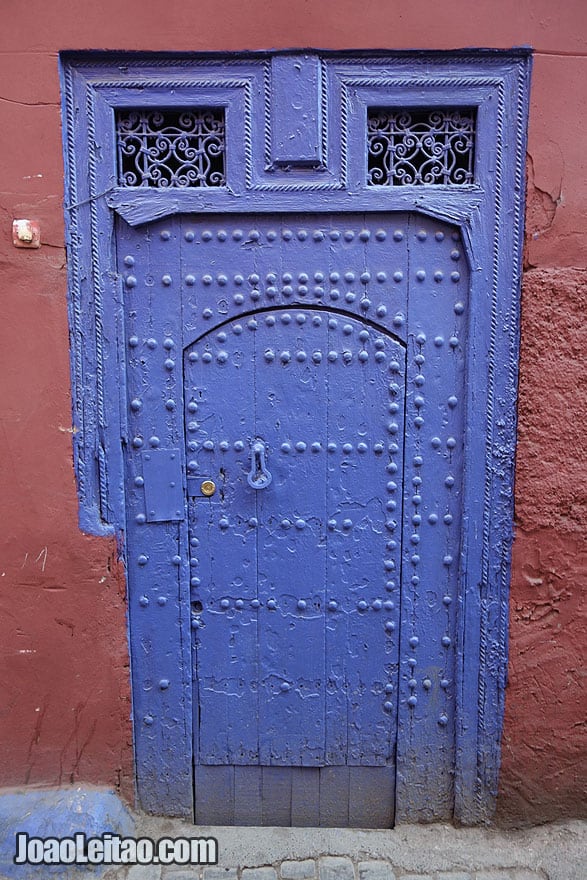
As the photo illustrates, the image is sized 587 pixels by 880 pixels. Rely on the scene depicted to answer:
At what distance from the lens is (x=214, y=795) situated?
2.62 meters

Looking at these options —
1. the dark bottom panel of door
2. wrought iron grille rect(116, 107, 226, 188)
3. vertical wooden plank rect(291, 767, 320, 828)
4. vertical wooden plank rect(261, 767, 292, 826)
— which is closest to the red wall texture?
wrought iron grille rect(116, 107, 226, 188)

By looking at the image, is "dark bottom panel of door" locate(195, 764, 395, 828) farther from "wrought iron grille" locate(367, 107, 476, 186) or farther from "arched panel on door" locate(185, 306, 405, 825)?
"wrought iron grille" locate(367, 107, 476, 186)

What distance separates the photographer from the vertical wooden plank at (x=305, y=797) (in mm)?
2607

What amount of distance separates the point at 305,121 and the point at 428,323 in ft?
2.41

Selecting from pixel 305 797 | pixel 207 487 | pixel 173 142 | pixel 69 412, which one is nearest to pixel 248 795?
pixel 305 797

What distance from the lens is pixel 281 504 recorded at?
246 centimetres

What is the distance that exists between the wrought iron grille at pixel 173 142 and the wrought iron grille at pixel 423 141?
0.49 meters

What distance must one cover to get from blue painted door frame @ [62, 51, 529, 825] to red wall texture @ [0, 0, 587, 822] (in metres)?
0.06

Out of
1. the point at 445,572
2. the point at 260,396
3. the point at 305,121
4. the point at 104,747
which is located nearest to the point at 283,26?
the point at 305,121

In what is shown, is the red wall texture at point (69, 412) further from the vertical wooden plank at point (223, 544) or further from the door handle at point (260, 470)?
the door handle at point (260, 470)

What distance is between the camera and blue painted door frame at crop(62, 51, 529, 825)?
225 cm

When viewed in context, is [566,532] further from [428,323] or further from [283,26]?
[283,26]

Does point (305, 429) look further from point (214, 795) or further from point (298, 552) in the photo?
point (214, 795)

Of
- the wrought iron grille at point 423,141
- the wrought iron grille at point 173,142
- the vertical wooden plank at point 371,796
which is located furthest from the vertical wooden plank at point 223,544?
the wrought iron grille at point 423,141
